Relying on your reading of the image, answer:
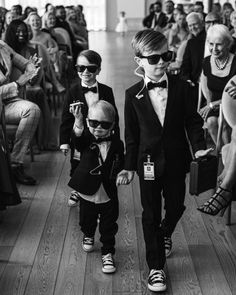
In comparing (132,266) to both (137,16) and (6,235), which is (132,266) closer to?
(6,235)

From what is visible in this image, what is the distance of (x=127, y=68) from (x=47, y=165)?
24.2 feet

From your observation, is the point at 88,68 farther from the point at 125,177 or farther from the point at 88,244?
the point at 88,244

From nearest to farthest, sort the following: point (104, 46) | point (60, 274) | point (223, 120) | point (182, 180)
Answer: point (182, 180) → point (60, 274) → point (223, 120) → point (104, 46)

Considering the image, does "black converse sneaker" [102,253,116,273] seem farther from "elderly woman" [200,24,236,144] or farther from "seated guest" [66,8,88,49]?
"seated guest" [66,8,88,49]

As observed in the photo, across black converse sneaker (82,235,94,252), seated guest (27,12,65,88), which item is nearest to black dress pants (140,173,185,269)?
black converse sneaker (82,235,94,252)

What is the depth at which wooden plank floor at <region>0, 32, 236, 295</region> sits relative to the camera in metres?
3.45

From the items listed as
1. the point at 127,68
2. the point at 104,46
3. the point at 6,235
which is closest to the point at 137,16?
the point at 104,46

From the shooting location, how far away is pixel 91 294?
3367mm

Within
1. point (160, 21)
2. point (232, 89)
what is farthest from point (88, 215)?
point (160, 21)

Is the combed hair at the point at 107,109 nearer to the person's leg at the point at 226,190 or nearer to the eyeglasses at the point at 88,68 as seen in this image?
the eyeglasses at the point at 88,68

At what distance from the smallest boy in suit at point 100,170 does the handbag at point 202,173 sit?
52cm

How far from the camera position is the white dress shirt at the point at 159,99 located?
125 inches

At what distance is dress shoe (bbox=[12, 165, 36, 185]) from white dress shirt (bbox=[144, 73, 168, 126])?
2.32 metres

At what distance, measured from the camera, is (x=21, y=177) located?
209 inches
